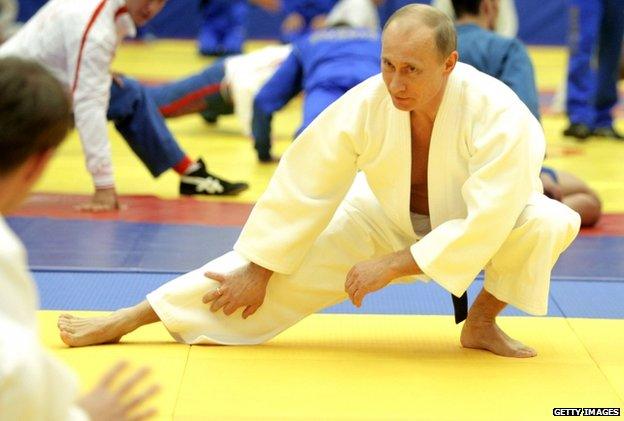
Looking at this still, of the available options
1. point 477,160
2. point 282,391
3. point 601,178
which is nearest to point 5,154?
point 282,391

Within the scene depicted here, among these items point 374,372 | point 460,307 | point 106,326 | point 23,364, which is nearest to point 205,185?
point 106,326

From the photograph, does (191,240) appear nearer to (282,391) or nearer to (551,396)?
(282,391)

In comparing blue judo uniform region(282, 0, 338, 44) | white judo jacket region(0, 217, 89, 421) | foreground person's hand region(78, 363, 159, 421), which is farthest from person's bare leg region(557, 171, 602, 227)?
blue judo uniform region(282, 0, 338, 44)

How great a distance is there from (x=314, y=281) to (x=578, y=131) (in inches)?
191

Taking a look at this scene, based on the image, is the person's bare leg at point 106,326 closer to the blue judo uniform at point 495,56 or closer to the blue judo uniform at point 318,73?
the blue judo uniform at point 495,56

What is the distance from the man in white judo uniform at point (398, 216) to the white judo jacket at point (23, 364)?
1517 millimetres

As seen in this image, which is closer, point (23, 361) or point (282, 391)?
point (23, 361)

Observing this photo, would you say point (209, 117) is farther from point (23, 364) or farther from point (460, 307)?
point (23, 364)

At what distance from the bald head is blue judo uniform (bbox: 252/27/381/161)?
2.86m

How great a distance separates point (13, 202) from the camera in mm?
1851

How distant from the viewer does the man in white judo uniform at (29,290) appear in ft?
5.31

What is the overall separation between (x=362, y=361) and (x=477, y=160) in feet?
2.32

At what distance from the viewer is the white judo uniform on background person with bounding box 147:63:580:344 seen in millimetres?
3105

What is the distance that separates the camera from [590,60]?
7977 mm
